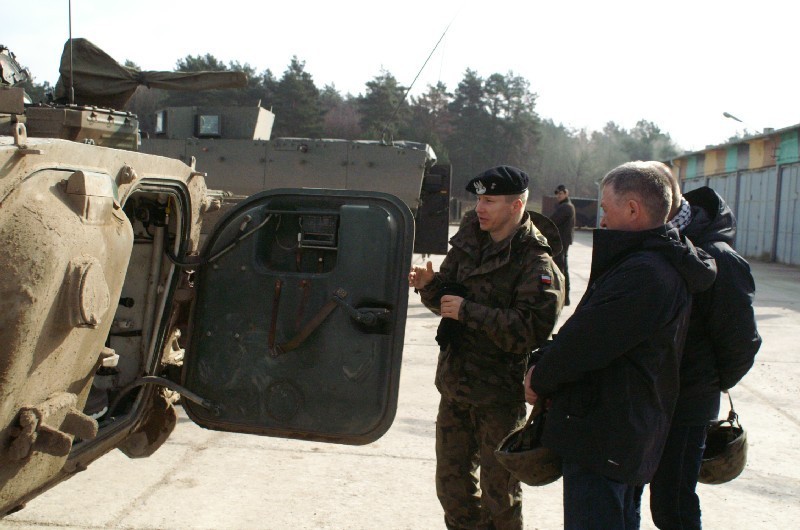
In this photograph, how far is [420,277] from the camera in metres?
3.20

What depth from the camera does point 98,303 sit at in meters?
2.40

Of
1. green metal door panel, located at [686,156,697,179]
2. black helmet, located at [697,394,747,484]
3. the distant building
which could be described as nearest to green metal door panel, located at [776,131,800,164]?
the distant building

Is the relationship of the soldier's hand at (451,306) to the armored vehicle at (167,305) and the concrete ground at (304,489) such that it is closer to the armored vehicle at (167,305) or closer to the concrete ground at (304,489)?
the armored vehicle at (167,305)

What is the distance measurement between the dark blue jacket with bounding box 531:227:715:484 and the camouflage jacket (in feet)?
1.41

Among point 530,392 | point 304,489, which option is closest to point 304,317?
point 530,392

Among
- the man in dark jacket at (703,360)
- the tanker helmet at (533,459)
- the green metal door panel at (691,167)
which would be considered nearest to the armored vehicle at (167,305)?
the tanker helmet at (533,459)

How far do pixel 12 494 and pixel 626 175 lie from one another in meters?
1.97

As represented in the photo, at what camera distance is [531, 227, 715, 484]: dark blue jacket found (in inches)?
97.7

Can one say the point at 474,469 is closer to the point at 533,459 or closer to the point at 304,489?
the point at 533,459

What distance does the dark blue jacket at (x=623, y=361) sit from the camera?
8.14 ft

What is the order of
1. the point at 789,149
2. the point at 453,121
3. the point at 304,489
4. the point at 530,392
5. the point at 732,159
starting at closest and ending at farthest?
the point at 530,392, the point at 304,489, the point at 789,149, the point at 732,159, the point at 453,121

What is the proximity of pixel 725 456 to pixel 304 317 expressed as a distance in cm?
166

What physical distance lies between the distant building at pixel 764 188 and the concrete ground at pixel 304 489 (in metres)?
17.6

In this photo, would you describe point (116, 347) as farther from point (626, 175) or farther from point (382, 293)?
point (626, 175)
